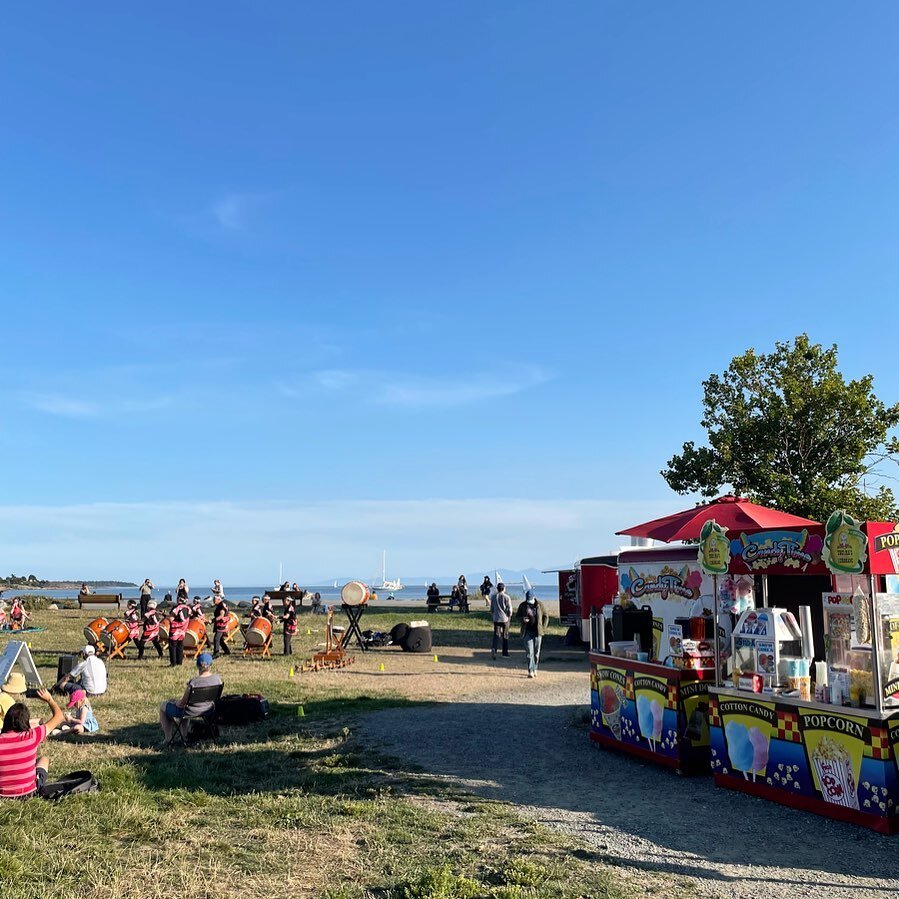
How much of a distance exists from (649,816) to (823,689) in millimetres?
2088

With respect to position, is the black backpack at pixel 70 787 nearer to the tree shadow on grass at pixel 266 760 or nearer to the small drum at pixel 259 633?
the tree shadow on grass at pixel 266 760

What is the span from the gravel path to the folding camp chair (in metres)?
2.22

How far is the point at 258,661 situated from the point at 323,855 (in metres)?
14.7

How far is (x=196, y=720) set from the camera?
11.0 m

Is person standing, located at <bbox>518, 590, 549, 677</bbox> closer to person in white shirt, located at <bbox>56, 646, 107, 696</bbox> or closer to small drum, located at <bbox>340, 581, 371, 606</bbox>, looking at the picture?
small drum, located at <bbox>340, 581, 371, 606</bbox>

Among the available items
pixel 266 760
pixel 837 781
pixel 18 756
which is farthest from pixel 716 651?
pixel 18 756

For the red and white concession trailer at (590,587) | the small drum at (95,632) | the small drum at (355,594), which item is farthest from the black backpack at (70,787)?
the red and white concession trailer at (590,587)

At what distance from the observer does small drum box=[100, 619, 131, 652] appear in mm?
20828

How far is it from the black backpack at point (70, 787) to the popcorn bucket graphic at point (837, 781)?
714 centimetres

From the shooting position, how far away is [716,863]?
6.31 m

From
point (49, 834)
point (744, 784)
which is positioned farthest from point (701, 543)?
point (49, 834)

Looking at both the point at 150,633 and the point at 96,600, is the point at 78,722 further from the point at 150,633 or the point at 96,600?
the point at 96,600

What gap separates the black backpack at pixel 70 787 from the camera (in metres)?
8.00

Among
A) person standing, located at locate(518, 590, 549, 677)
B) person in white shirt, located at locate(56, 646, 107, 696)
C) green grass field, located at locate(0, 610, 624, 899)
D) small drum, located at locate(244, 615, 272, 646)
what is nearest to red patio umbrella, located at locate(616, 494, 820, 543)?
green grass field, located at locate(0, 610, 624, 899)
